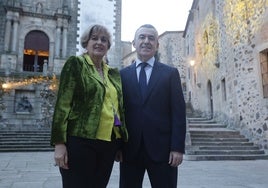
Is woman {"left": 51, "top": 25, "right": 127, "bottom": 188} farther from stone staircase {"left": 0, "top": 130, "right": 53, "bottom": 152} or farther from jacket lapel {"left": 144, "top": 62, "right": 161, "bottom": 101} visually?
stone staircase {"left": 0, "top": 130, "right": 53, "bottom": 152}

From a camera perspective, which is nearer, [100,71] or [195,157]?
[100,71]

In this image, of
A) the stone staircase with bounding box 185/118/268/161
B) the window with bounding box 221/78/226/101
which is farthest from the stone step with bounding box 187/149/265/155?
the window with bounding box 221/78/226/101

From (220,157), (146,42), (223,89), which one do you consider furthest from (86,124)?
(223,89)

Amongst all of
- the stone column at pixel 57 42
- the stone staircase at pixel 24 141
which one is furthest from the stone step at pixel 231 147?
the stone column at pixel 57 42

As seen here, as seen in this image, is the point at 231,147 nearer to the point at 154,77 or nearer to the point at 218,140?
the point at 218,140

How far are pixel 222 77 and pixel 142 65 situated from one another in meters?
10.4

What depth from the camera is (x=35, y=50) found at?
1866 cm

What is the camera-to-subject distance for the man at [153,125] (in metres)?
1.99

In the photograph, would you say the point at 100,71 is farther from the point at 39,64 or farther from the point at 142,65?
the point at 39,64

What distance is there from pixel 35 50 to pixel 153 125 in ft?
60.0

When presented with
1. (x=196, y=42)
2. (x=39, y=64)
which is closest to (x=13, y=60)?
(x=39, y=64)

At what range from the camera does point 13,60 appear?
17172 mm

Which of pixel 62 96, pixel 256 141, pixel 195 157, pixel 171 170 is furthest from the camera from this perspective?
pixel 256 141

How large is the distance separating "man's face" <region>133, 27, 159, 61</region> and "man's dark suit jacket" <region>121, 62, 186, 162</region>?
0.21 m
